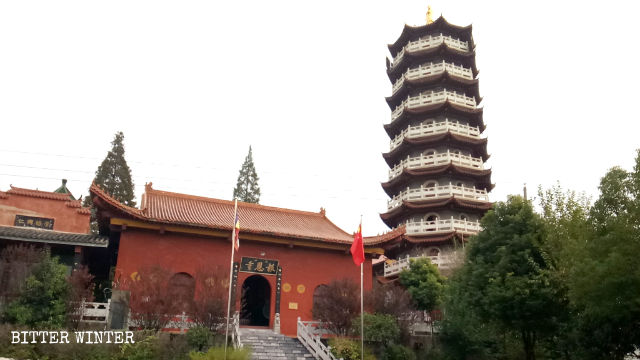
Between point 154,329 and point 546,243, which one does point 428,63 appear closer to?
point 546,243

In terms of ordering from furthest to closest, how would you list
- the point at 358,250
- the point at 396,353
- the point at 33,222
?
1. the point at 33,222
2. the point at 396,353
3. the point at 358,250

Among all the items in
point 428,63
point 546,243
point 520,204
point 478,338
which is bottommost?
point 478,338

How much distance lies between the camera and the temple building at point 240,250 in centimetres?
1781

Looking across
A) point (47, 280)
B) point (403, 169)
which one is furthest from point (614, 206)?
point (403, 169)

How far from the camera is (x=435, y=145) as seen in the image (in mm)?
30359

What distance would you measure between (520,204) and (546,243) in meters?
1.39

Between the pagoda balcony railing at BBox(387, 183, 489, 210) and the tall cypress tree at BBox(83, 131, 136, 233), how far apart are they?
17477 millimetres

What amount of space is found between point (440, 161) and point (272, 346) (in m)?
17.0

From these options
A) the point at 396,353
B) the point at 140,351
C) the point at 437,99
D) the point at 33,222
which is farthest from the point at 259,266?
the point at 437,99

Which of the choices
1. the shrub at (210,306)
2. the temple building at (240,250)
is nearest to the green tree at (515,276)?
the temple building at (240,250)

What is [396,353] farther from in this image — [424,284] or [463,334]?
[424,284]

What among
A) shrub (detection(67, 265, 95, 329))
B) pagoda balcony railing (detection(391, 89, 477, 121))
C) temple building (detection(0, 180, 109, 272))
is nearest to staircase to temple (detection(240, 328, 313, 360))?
shrub (detection(67, 265, 95, 329))

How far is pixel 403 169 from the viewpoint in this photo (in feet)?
96.7

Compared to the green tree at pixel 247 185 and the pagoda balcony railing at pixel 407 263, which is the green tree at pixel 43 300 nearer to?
the pagoda balcony railing at pixel 407 263
